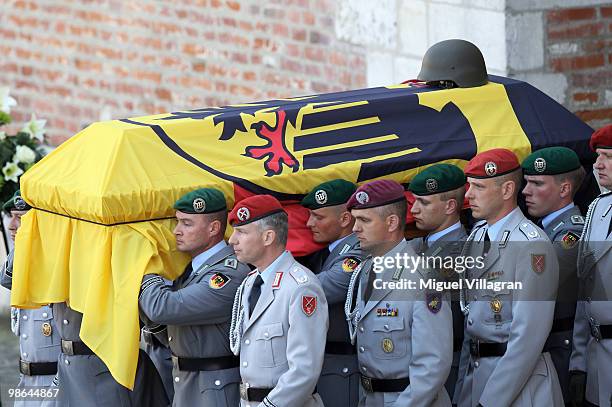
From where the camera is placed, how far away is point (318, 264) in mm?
5898

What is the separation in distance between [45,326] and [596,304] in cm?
244

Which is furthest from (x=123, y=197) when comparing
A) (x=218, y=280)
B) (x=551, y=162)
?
(x=551, y=162)

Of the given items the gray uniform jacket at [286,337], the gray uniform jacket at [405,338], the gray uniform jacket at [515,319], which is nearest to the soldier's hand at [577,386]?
the gray uniform jacket at [515,319]

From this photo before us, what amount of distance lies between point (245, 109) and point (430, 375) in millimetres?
1536

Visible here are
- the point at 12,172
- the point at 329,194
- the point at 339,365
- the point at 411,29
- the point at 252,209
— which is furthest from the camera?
the point at 411,29

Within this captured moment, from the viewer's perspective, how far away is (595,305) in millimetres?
5520

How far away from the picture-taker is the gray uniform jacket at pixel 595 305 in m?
5.50

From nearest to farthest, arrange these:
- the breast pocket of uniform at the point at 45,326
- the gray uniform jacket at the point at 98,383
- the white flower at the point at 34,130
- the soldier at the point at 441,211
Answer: the soldier at the point at 441,211 < the gray uniform jacket at the point at 98,383 < the breast pocket of uniform at the point at 45,326 < the white flower at the point at 34,130

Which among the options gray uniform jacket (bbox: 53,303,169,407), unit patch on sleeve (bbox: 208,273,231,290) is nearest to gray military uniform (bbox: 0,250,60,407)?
gray uniform jacket (bbox: 53,303,169,407)

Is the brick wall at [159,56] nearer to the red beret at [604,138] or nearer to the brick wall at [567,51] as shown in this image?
the brick wall at [567,51]

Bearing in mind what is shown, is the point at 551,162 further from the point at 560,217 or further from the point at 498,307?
the point at 498,307

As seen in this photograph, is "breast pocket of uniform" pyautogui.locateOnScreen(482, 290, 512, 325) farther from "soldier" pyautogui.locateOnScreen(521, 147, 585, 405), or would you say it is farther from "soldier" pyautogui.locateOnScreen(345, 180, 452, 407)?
"soldier" pyautogui.locateOnScreen(521, 147, 585, 405)

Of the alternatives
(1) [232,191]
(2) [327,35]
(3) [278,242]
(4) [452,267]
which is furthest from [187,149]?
(2) [327,35]

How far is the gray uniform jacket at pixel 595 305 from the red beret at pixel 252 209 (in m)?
1.22
